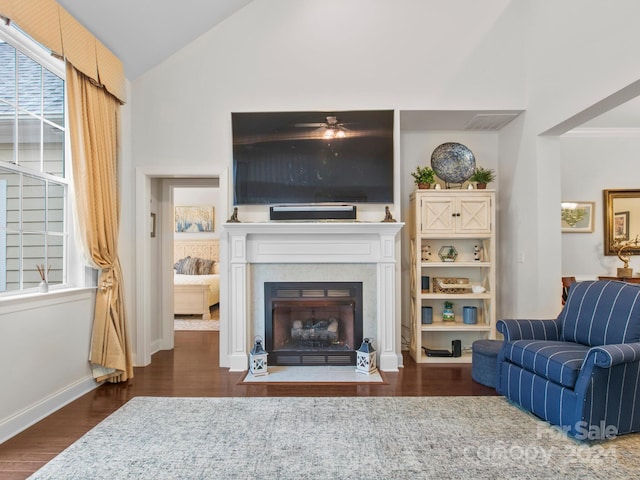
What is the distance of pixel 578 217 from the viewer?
5.07 meters

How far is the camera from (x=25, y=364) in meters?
2.52

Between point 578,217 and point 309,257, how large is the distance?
12.6 feet

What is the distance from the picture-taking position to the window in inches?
100

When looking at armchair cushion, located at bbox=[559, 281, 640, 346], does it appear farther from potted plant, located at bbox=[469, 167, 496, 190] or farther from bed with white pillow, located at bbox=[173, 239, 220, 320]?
bed with white pillow, located at bbox=[173, 239, 220, 320]

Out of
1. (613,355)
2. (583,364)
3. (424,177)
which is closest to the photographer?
(613,355)

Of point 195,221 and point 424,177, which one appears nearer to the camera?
point 424,177

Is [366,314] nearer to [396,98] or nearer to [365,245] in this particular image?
[365,245]

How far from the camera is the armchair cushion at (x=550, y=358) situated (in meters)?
2.30

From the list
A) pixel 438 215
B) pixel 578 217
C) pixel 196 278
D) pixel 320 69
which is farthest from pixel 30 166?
A: pixel 578 217

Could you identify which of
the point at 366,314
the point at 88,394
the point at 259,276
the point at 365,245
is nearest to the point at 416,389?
the point at 366,314

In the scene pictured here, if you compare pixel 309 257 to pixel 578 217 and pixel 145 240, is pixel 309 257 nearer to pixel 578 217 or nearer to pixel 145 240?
pixel 145 240

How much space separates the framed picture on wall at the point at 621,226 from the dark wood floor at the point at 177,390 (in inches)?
119

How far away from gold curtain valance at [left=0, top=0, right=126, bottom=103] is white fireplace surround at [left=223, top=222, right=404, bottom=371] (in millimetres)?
1653

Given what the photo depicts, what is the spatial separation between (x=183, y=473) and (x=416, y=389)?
195cm
